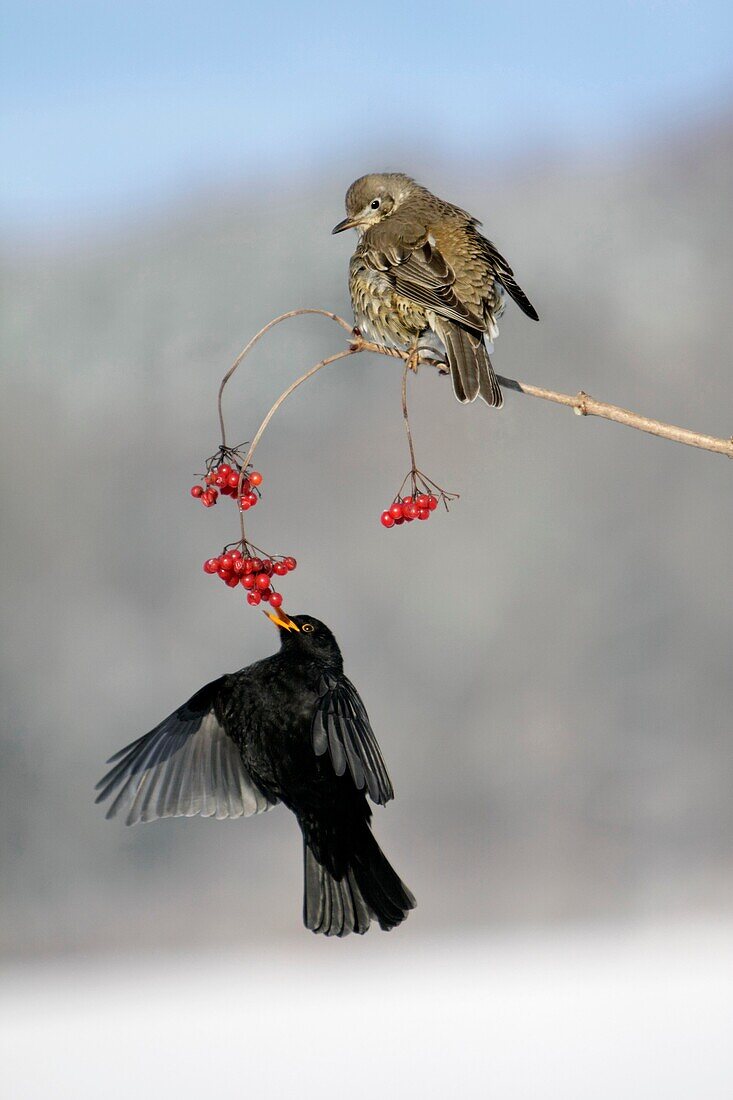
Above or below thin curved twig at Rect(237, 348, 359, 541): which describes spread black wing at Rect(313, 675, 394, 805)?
below

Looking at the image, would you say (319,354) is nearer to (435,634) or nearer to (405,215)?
(435,634)

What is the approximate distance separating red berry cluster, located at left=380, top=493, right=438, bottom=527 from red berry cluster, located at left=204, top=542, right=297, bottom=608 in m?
0.30

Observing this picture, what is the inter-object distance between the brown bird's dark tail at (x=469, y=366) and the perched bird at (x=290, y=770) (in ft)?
1.90

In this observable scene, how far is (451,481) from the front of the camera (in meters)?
12.5

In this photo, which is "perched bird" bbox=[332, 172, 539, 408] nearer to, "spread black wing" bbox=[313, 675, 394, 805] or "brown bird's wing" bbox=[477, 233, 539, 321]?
"brown bird's wing" bbox=[477, 233, 539, 321]

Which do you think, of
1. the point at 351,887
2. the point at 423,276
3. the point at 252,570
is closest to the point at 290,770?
the point at 351,887

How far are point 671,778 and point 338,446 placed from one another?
4765 millimetres

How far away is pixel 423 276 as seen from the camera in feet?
10.2

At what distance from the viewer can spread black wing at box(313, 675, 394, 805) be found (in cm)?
231

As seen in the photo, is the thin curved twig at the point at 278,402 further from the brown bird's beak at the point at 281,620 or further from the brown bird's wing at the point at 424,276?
the brown bird's wing at the point at 424,276

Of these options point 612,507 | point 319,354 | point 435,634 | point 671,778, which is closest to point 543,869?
point 671,778

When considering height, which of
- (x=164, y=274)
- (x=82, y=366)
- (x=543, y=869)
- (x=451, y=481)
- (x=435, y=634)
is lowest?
(x=543, y=869)

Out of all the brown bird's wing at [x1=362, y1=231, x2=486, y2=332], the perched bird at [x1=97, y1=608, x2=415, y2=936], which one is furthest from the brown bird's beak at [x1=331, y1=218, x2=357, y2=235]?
the perched bird at [x1=97, y1=608, x2=415, y2=936]

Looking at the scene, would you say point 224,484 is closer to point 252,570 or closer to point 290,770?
point 252,570
